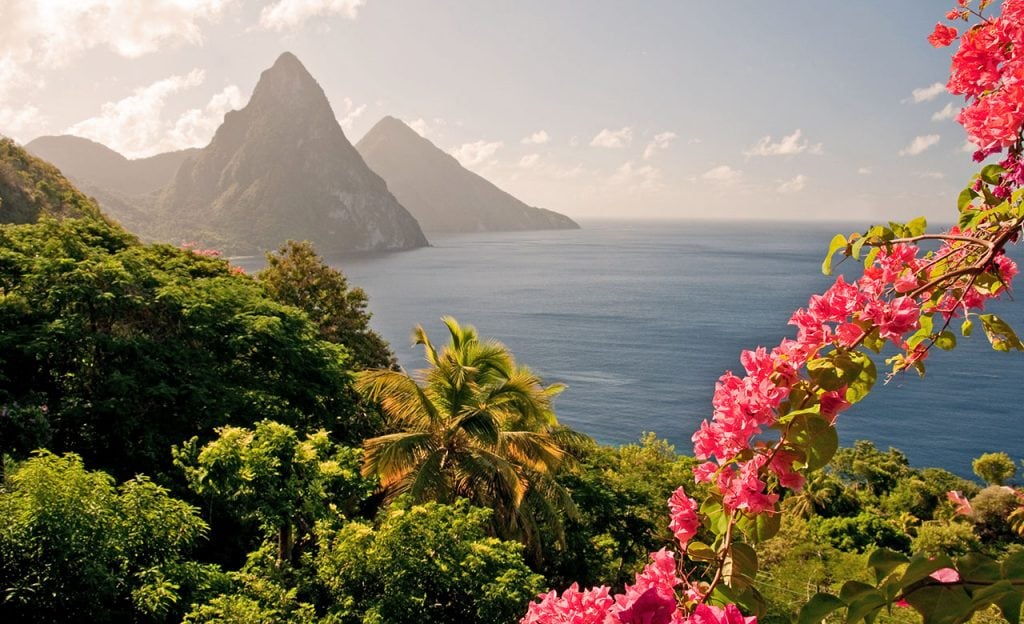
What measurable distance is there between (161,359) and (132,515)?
16.5 ft

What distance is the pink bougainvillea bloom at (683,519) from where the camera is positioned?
52.3 inches

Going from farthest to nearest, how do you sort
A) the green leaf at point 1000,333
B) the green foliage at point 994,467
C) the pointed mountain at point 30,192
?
the green foliage at point 994,467 → the pointed mountain at point 30,192 → the green leaf at point 1000,333

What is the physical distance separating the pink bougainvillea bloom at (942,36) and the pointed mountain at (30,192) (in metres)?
28.6

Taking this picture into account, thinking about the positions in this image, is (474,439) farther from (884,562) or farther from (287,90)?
(287,90)

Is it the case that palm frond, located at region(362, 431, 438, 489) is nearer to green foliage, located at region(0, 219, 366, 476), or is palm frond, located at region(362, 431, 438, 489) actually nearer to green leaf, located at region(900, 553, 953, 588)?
green foliage, located at region(0, 219, 366, 476)

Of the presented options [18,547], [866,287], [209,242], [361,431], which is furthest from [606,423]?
[209,242]

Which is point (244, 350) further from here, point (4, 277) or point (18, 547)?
point (18, 547)

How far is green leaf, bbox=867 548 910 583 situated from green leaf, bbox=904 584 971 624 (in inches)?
3.1

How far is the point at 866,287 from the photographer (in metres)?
1.33

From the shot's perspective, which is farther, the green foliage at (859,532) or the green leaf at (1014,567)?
the green foliage at (859,532)

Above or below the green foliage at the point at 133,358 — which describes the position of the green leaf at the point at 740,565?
above

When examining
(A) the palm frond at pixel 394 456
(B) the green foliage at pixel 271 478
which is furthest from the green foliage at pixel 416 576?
(A) the palm frond at pixel 394 456

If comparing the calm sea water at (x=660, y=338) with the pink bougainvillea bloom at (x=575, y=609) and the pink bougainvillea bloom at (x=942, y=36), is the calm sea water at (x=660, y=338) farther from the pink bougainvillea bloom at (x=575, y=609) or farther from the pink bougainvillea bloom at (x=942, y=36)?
the pink bougainvillea bloom at (x=575, y=609)

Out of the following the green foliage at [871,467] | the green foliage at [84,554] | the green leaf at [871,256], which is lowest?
the green foliage at [871,467]
